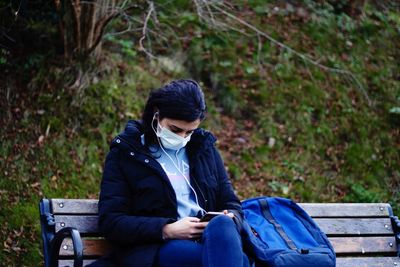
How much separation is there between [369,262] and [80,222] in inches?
90.2

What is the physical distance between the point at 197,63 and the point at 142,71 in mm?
889

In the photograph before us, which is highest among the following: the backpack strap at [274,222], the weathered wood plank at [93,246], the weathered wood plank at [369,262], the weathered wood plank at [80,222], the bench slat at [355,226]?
the weathered wood plank at [80,222]

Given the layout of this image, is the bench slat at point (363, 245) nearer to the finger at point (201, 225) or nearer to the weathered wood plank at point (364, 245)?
the weathered wood plank at point (364, 245)

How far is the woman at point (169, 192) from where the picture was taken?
372 cm

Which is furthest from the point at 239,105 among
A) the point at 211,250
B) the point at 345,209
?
the point at 211,250

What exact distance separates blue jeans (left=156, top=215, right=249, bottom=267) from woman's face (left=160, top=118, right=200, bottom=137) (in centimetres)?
70

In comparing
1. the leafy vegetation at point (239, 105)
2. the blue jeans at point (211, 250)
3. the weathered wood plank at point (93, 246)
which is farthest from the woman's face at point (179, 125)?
the leafy vegetation at point (239, 105)

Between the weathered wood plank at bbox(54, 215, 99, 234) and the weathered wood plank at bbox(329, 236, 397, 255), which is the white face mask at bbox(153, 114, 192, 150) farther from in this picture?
the weathered wood plank at bbox(329, 236, 397, 255)

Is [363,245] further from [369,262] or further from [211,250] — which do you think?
[211,250]

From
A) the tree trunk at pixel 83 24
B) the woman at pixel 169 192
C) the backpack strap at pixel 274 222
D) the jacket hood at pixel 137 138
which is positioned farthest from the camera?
the tree trunk at pixel 83 24

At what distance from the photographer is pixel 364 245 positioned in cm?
491

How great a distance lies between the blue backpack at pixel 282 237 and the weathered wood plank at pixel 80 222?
1.08m

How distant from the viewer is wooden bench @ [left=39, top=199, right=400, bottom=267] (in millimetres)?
4203

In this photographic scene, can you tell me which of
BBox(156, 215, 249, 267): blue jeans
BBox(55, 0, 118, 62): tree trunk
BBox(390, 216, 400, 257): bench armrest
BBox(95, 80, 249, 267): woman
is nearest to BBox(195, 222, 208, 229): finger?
BBox(95, 80, 249, 267): woman
